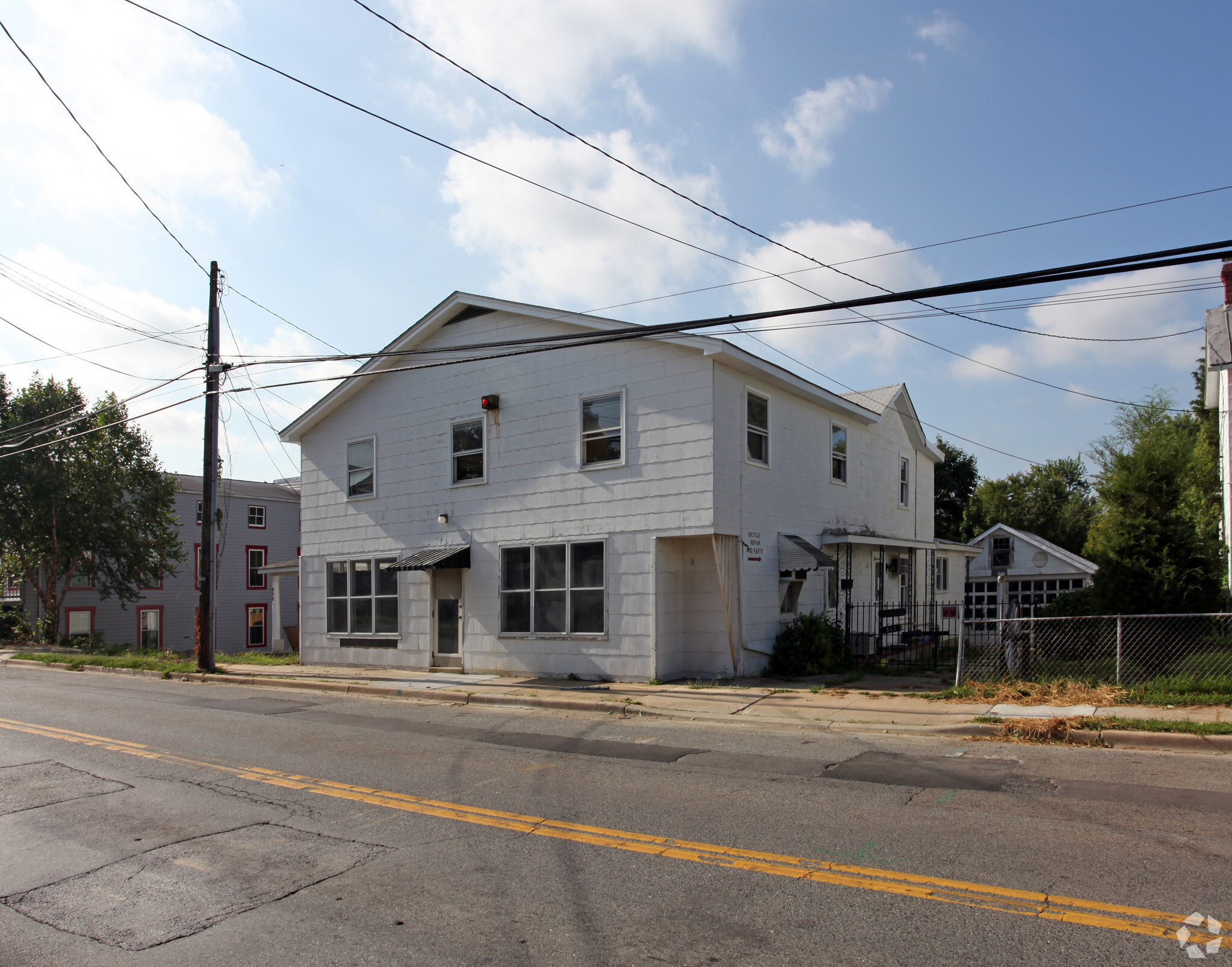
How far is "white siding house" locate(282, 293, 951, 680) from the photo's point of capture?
1520 centimetres

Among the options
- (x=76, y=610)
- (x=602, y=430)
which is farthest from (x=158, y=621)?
(x=602, y=430)

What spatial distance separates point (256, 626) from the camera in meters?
44.0

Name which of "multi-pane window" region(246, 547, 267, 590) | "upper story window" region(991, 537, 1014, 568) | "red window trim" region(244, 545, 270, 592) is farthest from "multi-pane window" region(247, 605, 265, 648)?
"upper story window" region(991, 537, 1014, 568)

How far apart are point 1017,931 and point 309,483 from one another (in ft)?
64.3

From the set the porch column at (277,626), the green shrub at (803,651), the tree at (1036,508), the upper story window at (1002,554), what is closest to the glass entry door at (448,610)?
the green shrub at (803,651)

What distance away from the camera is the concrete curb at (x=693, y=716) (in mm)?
9078

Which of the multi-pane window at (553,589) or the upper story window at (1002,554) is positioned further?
the upper story window at (1002,554)

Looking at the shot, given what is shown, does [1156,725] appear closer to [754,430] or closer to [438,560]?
[754,430]

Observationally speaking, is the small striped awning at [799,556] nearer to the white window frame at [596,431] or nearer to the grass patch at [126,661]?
the white window frame at [596,431]

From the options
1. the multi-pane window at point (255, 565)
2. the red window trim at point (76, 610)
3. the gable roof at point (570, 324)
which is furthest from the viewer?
the multi-pane window at point (255, 565)

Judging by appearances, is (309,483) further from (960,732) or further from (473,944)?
(473,944)

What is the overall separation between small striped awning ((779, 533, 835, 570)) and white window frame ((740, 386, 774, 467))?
1542 mm

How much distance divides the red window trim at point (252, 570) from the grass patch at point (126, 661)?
1730 centimetres

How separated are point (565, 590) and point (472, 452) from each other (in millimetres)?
3775
